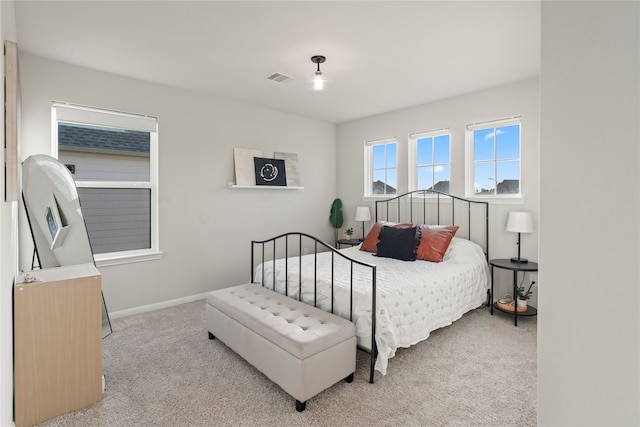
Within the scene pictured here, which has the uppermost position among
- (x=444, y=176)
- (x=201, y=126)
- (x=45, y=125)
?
(x=201, y=126)

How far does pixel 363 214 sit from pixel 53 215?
3620 mm

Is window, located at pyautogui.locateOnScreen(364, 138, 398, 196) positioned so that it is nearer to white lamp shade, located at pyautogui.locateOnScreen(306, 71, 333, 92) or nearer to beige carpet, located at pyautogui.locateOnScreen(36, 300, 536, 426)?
white lamp shade, located at pyautogui.locateOnScreen(306, 71, 333, 92)

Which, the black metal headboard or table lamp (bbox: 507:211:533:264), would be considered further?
the black metal headboard

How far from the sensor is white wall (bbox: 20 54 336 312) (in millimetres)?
3057

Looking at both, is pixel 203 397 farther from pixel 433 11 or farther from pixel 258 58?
pixel 433 11

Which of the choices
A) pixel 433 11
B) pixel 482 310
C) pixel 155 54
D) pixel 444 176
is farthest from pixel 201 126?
pixel 482 310

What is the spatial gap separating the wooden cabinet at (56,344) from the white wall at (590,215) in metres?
2.37

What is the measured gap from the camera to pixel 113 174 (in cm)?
350

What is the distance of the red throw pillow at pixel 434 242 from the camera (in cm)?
357

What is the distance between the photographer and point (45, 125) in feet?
9.87

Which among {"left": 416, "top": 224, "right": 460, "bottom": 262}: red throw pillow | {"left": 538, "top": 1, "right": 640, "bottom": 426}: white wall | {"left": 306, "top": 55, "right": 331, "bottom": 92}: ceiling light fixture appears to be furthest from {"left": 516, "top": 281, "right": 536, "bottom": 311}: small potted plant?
{"left": 306, "top": 55, "right": 331, "bottom": 92}: ceiling light fixture

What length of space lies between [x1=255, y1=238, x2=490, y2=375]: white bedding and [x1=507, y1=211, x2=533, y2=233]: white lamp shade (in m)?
0.49

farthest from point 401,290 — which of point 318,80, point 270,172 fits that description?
point 270,172

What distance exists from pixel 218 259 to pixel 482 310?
10.6 ft
